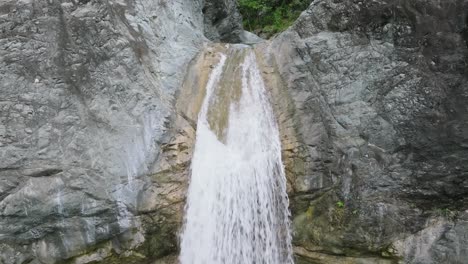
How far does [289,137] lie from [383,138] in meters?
1.41

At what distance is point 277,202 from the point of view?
6246 millimetres

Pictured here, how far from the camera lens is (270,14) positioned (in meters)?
13.9

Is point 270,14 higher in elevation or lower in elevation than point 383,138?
higher

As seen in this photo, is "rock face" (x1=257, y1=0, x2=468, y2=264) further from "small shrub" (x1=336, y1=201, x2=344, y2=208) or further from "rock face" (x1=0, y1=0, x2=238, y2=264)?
"rock face" (x1=0, y1=0, x2=238, y2=264)

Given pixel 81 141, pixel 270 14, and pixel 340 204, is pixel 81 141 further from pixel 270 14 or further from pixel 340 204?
pixel 270 14

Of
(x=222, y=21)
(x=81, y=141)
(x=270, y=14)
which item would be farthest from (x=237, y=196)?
(x=270, y=14)

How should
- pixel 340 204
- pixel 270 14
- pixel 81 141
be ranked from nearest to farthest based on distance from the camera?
1. pixel 340 204
2. pixel 81 141
3. pixel 270 14

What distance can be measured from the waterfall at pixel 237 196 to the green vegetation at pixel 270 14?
283 inches

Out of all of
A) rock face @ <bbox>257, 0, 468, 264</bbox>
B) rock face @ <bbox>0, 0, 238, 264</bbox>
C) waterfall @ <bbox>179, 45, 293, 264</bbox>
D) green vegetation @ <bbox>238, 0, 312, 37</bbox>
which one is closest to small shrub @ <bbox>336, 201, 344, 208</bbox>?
rock face @ <bbox>257, 0, 468, 264</bbox>

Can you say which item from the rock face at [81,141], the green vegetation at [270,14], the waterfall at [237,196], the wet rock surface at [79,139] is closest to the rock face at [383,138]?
the waterfall at [237,196]

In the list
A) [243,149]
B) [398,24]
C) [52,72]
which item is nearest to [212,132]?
[243,149]

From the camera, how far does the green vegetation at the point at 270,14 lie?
13.4 m

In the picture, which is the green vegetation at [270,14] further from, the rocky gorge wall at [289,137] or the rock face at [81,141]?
the rock face at [81,141]

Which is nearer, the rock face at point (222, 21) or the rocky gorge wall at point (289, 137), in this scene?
the rocky gorge wall at point (289, 137)
